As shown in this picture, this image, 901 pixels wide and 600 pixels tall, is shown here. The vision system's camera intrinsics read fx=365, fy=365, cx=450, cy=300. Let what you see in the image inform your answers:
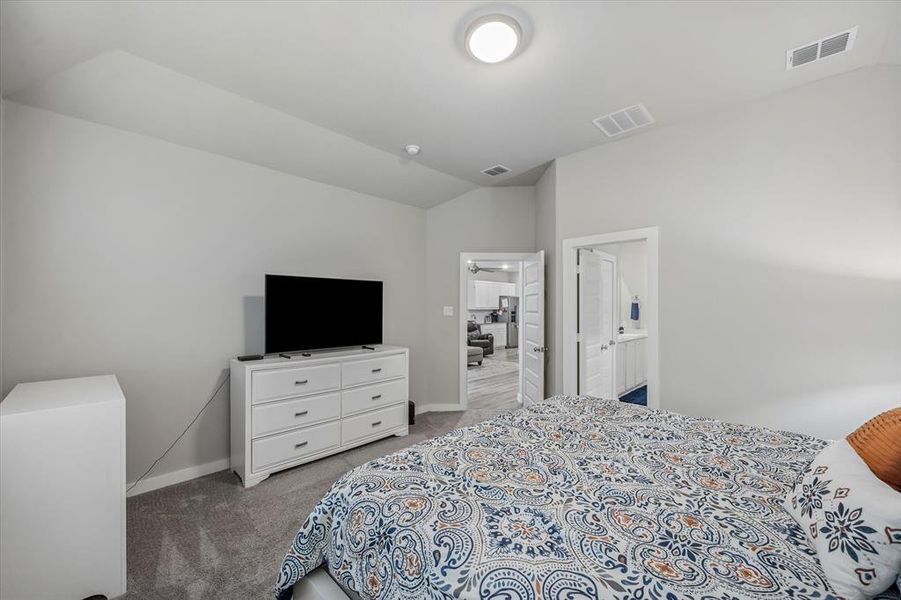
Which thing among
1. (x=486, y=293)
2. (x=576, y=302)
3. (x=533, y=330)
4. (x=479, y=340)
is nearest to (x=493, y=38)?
(x=576, y=302)

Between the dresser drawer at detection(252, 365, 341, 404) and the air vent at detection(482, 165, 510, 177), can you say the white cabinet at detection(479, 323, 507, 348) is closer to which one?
the air vent at detection(482, 165, 510, 177)

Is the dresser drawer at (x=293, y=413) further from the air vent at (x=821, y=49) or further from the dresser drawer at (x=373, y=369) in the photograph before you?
the air vent at (x=821, y=49)

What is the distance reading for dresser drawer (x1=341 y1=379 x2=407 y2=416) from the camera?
3.29 metres

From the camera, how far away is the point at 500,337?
1109cm

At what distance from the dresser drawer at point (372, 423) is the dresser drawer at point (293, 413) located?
0.18 m

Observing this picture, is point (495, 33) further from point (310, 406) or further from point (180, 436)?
point (180, 436)

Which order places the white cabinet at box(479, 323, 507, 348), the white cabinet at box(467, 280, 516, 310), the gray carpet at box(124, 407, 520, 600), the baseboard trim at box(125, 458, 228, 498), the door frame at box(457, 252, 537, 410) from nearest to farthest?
1. the gray carpet at box(124, 407, 520, 600)
2. the baseboard trim at box(125, 458, 228, 498)
3. the door frame at box(457, 252, 537, 410)
4. the white cabinet at box(467, 280, 516, 310)
5. the white cabinet at box(479, 323, 507, 348)

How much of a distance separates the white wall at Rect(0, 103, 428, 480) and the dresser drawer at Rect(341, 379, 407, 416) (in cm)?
95

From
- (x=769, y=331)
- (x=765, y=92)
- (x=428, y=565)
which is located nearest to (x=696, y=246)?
(x=769, y=331)

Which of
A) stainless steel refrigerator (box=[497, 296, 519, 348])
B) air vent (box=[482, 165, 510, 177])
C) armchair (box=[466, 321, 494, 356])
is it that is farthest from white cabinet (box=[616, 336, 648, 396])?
stainless steel refrigerator (box=[497, 296, 519, 348])

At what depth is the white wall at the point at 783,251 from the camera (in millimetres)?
2174

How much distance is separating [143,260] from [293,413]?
61.2 inches

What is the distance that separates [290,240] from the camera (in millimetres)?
3406

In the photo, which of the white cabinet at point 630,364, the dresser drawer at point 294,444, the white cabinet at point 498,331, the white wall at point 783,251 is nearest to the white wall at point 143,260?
the dresser drawer at point 294,444
